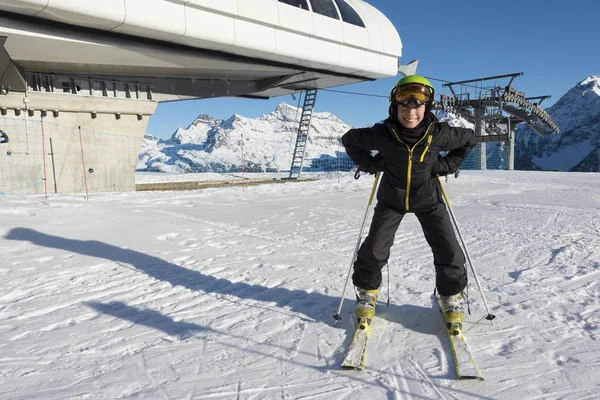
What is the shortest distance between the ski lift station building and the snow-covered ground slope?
16.8 ft

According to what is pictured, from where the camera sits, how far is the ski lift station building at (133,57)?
9.72 meters

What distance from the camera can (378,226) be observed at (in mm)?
3020

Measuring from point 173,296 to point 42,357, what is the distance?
50.2 inches

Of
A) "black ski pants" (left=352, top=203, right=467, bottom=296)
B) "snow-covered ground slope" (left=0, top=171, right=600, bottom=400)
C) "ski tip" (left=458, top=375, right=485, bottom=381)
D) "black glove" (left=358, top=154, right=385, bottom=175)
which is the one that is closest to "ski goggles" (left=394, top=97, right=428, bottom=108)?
"black glove" (left=358, top=154, right=385, bottom=175)

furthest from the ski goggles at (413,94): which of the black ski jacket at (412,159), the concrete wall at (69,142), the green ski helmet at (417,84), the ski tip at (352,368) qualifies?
the concrete wall at (69,142)

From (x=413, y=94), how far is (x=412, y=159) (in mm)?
458

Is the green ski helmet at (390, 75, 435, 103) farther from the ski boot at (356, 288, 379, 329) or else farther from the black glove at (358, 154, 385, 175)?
the ski boot at (356, 288, 379, 329)

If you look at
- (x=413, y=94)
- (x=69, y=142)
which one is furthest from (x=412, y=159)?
(x=69, y=142)

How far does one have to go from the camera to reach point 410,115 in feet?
9.27

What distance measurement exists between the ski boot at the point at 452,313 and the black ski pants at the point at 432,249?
5 centimetres

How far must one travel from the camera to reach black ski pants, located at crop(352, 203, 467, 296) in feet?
9.62

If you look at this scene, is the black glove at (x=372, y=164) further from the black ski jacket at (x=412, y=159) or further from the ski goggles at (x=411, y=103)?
the ski goggles at (x=411, y=103)

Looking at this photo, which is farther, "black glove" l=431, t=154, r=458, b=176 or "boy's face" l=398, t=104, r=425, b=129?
"black glove" l=431, t=154, r=458, b=176

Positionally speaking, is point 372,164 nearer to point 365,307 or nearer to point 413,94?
point 413,94
